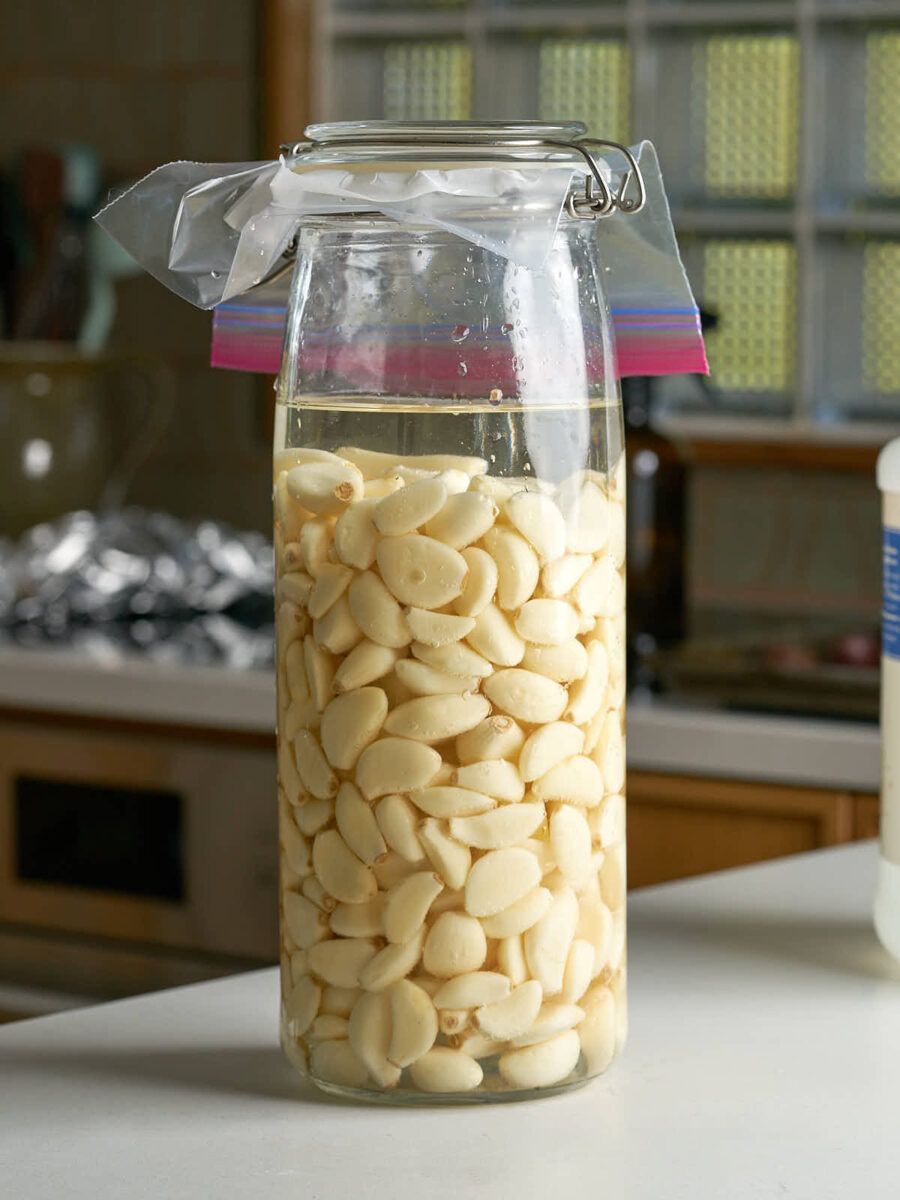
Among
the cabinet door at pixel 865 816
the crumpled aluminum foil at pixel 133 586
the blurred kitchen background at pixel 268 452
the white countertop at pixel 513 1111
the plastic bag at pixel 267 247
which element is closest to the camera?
the white countertop at pixel 513 1111

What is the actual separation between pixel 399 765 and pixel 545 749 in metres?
0.04

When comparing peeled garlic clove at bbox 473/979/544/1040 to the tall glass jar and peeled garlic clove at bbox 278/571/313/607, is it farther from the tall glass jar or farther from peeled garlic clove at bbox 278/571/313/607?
peeled garlic clove at bbox 278/571/313/607

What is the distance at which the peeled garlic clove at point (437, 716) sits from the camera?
55 cm

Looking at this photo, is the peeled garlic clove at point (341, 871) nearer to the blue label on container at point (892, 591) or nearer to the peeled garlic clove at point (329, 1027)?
the peeled garlic clove at point (329, 1027)

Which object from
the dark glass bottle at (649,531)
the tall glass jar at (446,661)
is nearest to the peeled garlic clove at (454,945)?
the tall glass jar at (446,661)

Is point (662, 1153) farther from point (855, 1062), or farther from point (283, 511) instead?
point (283, 511)

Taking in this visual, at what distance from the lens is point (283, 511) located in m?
0.58

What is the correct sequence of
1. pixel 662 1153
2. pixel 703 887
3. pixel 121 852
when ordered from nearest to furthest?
pixel 662 1153 → pixel 703 887 → pixel 121 852

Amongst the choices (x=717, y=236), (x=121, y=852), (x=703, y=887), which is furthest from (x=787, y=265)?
(x=703, y=887)

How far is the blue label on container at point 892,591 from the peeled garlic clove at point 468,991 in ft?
0.77

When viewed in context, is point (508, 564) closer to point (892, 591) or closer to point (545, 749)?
point (545, 749)

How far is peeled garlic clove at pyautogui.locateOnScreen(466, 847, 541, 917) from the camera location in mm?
553

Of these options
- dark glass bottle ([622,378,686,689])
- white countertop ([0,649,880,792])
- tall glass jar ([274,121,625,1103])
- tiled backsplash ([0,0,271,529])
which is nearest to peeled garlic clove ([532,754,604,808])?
tall glass jar ([274,121,625,1103])

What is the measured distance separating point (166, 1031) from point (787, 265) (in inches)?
67.8
